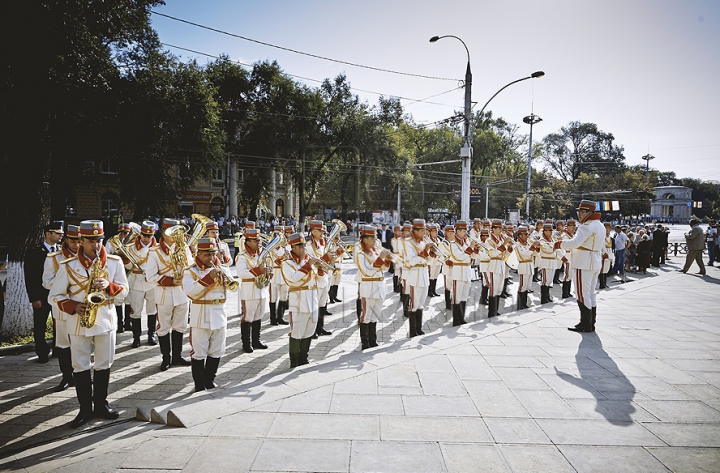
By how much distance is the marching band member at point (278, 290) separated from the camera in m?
8.53

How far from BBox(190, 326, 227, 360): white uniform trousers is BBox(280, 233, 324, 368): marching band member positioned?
1.01 meters

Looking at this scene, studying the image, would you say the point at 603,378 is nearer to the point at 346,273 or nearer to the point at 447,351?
the point at 447,351

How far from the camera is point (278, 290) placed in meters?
9.05

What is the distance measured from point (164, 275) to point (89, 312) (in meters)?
1.84

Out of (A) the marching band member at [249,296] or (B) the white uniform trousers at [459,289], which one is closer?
(A) the marching band member at [249,296]

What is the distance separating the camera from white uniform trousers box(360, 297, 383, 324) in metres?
7.04

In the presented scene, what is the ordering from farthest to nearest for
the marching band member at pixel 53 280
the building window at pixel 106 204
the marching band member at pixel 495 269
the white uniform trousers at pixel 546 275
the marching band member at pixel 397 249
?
the building window at pixel 106 204 → the white uniform trousers at pixel 546 275 → the marching band member at pixel 495 269 → the marching band member at pixel 397 249 → the marching band member at pixel 53 280

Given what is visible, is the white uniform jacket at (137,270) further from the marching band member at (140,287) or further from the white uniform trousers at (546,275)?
the white uniform trousers at (546,275)

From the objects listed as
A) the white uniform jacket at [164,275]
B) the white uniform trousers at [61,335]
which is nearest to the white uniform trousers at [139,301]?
the white uniform jacket at [164,275]

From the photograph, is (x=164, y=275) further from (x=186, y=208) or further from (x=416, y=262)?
(x=186, y=208)

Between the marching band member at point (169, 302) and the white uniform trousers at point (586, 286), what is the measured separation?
6938 mm

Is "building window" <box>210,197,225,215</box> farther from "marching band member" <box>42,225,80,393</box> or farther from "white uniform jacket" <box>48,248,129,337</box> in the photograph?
"white uniform jacket" <box>48,248,129,337</box>

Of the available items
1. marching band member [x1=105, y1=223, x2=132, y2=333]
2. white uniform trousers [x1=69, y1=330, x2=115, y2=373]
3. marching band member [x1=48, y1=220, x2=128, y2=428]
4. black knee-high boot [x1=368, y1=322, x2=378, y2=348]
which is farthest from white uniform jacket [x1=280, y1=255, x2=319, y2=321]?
marching band member [x1=105, y1=223, x2=132, y2=333]

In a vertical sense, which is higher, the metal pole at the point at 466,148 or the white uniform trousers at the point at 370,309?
the metal pole at the point at 466,148
